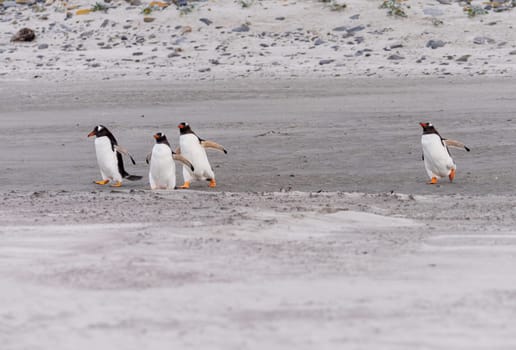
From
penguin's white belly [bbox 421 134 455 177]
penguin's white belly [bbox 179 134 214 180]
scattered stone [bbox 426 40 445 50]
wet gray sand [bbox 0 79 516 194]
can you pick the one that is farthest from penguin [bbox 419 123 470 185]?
scattered stone [bbox 426 40 445 50]

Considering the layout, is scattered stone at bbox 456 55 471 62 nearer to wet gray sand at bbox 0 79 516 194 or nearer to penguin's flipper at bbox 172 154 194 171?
wet gray sand at bbox 0 79 516 194

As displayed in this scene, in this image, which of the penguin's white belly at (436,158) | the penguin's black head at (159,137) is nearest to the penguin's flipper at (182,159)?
the penguin's black head at (159,137)

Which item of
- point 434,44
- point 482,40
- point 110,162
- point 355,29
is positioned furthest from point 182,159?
point 355,29

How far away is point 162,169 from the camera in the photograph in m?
9.05

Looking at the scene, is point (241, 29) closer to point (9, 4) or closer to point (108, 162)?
point (9, 4)

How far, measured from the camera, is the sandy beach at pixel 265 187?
163 inches

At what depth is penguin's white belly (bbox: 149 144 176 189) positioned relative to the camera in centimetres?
905

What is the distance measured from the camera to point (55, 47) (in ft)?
68.4

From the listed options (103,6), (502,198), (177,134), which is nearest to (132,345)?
(502,198)

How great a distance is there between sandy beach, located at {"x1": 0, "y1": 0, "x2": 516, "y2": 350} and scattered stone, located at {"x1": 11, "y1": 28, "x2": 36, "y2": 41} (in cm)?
18

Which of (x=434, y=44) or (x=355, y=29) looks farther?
(x=355, y=29)

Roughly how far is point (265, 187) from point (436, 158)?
1.50 meters

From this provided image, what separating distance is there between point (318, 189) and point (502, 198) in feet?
5.14

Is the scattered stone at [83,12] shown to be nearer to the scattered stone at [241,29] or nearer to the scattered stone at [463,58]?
the scattered stone at [241,29]
